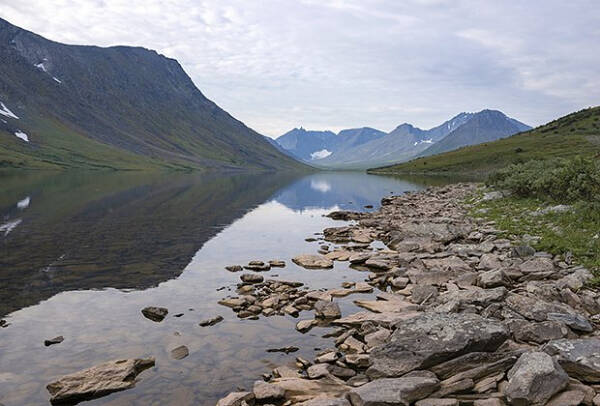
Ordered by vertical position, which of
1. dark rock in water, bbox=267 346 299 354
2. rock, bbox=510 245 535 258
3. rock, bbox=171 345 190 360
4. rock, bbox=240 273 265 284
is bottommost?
rock, bbox=171 345 190 360

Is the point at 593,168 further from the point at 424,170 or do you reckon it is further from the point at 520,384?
the point at 424,170

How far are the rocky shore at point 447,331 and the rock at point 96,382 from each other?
3.44 m

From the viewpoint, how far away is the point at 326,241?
34.4 meters

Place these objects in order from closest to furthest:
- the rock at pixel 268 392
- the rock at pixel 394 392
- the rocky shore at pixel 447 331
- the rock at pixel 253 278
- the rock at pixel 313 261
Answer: the rock at pixel 394 392 → the rocky shore at pixel 447 331 → the rock at pixel 268 392 → the rock at pixel 253 278 → the rock at pixel 313 261

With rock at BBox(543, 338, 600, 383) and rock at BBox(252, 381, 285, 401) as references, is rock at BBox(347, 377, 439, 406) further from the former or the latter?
rock at BBox(543, 338, 600, 383)

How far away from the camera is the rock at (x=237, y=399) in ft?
34.6

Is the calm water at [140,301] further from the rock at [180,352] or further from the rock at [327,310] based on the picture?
the rock at [327,310]

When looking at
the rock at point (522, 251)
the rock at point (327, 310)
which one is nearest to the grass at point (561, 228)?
the rock at point (522, 251)

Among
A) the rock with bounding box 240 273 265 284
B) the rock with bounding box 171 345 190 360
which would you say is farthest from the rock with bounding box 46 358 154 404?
the rock with bounding box 240 273 265 284

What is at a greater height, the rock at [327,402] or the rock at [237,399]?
the rock at [327,402]

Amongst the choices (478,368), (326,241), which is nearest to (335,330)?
(478,368)

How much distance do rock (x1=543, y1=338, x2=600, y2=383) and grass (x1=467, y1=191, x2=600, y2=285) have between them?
638 centimetres

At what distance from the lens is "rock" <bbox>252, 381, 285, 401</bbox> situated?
422 inches

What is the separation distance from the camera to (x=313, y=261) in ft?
85.2
